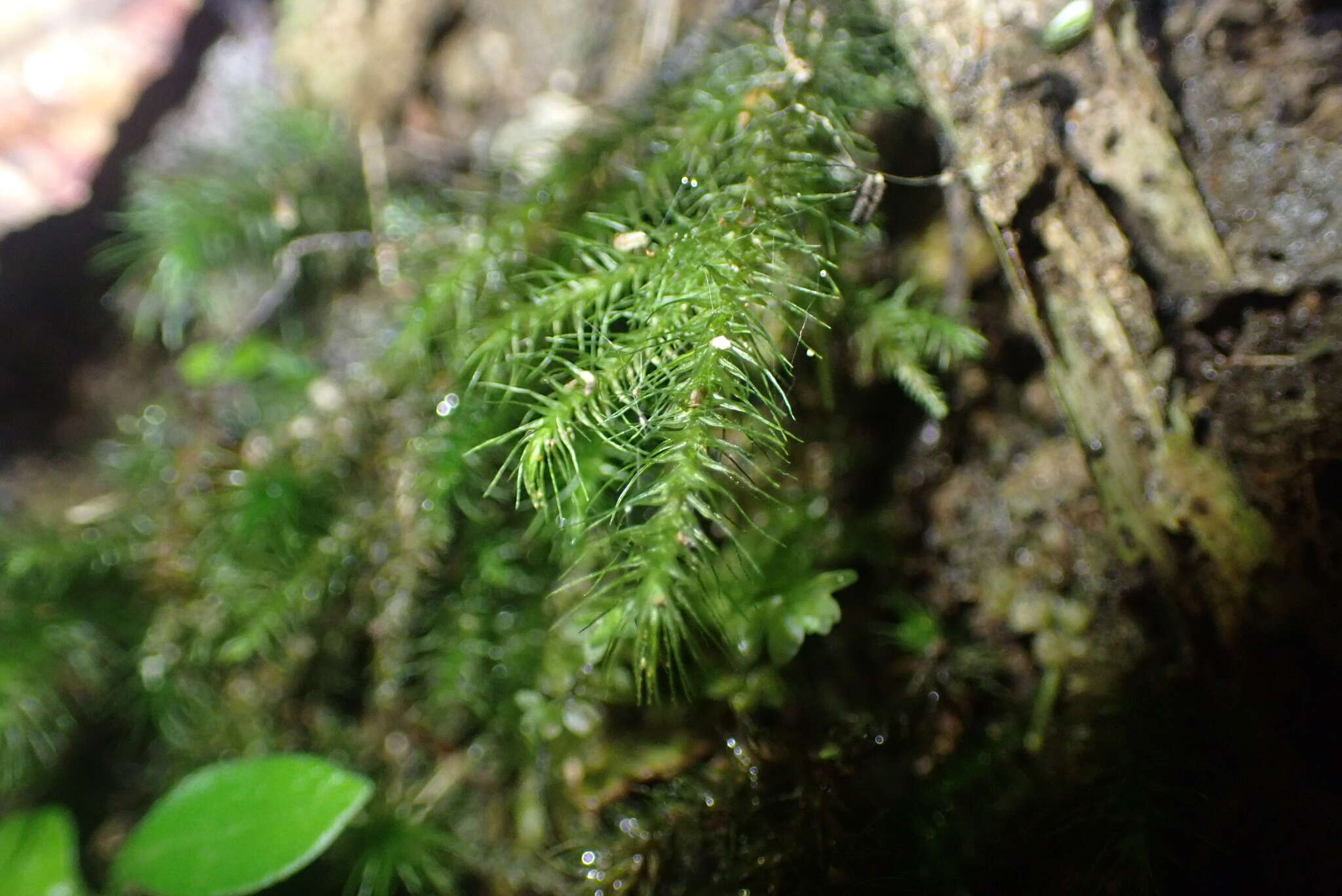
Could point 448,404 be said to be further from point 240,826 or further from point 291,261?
point 240,826

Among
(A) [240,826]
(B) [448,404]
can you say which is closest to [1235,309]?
(B) [448,404]

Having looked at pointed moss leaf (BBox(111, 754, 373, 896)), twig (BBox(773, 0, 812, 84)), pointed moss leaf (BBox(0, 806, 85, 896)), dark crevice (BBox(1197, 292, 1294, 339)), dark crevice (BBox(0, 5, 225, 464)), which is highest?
twig (BBox(773, 0, 812, 84))

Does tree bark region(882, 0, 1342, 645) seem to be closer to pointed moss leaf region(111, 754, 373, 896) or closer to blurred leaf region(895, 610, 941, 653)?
blurred leaf region(895, 610, 941, 653)

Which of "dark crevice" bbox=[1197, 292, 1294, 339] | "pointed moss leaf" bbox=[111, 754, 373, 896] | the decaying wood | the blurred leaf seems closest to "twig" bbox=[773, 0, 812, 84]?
the decaying wood

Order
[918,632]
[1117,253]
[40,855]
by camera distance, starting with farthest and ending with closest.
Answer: [40,855] < [918,632] < [1117,253]

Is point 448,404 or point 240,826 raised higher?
point 448,404

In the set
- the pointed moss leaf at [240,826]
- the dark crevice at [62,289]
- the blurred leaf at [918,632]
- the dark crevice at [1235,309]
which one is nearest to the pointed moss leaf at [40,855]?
the pointed moss leaf at [240,826]

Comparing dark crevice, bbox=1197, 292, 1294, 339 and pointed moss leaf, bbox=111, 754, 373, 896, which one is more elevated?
dark crevice, bbox=1197, 292, 1294, 339
